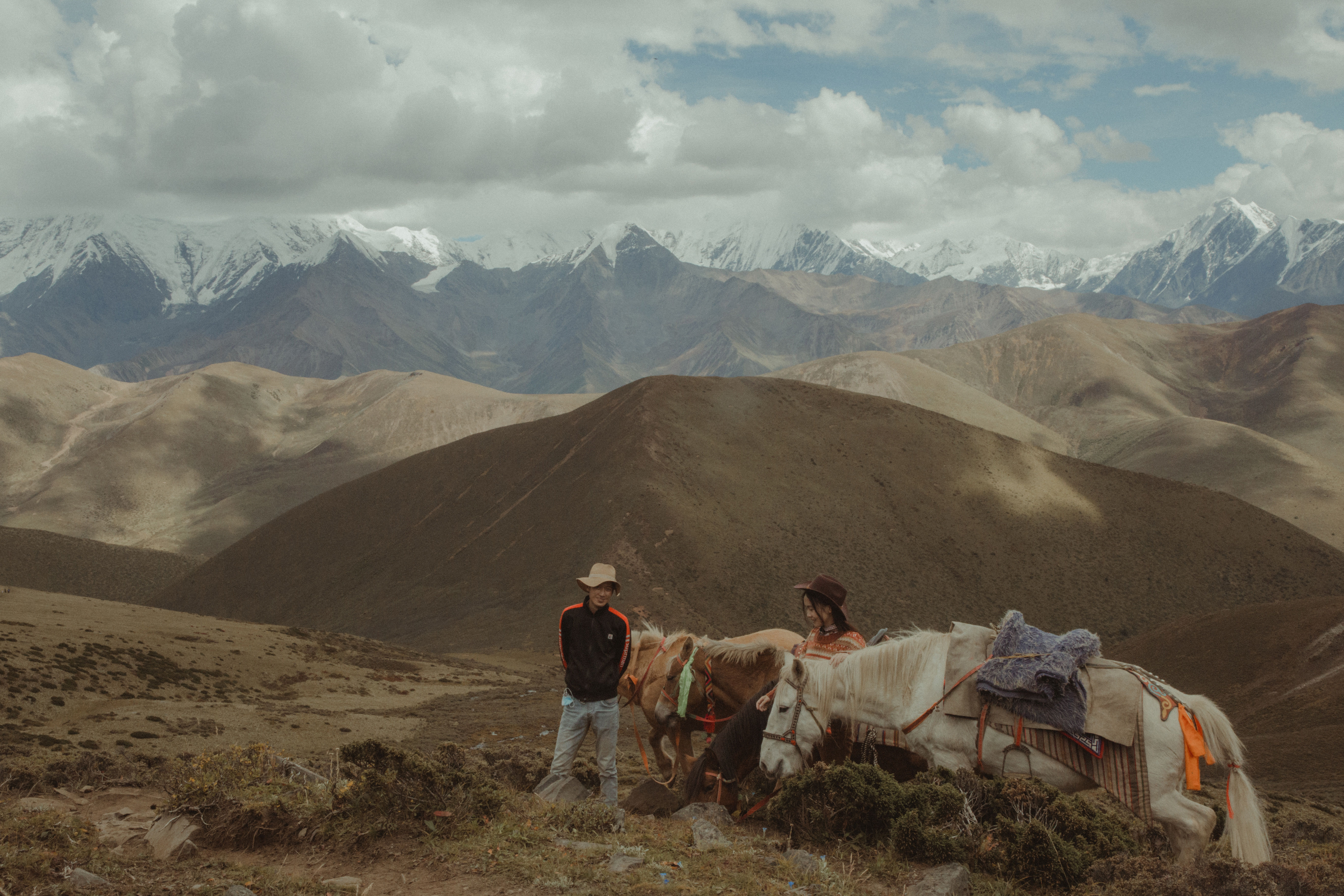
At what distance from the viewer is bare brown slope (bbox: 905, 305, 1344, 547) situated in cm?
10194

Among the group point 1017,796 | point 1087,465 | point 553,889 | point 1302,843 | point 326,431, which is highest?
point 326,431

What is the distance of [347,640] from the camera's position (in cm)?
3484

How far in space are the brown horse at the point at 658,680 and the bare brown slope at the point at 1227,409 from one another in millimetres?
95349

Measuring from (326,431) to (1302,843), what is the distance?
621 ft

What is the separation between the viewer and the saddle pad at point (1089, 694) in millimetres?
7422

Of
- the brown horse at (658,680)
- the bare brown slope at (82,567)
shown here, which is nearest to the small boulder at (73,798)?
the brown horse at (658,680)

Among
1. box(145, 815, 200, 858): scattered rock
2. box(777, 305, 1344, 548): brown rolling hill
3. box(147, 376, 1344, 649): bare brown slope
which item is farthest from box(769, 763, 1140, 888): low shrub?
box(777, 305, 1344, 548): brown rolling hill

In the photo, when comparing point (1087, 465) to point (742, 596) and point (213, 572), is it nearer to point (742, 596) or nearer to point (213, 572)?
point (742, 596)

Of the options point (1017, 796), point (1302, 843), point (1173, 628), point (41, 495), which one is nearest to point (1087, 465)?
point (1173, 628)

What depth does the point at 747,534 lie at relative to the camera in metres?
49.3

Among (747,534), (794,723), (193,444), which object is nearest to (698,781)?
(794,723)

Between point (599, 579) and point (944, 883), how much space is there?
4191mm

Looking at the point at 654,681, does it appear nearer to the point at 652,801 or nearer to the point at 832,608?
the point at 652,801

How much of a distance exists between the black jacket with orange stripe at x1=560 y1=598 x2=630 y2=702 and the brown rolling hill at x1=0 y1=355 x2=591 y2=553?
129m
